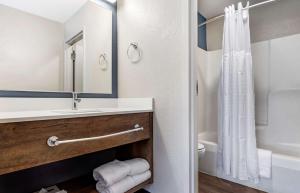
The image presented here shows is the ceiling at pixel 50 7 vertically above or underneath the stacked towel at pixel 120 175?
above

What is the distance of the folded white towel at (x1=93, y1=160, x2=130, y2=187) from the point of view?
1083 mm

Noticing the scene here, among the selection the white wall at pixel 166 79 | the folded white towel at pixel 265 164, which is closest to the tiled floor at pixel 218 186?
the folded white towel at pixel 265 164

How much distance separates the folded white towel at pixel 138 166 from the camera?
1.22m

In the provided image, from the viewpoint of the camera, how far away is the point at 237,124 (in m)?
1.71

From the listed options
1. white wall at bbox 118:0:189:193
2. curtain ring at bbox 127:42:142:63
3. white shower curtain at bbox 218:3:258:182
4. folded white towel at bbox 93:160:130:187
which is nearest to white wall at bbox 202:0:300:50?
white shower curtain at bbox 218:3:258:182

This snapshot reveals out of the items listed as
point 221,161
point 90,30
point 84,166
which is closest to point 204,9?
point 90,30

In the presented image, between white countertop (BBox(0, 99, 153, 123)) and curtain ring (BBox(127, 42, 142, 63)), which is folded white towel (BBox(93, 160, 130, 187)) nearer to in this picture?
white countertop (BBox(0, 99, 153, 123))

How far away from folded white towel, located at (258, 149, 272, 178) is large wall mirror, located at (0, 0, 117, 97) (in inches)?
60.0

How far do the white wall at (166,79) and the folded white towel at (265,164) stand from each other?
86cm

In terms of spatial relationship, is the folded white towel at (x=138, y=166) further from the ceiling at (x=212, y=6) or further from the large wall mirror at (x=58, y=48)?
the ceiling at (x=212, y=6)

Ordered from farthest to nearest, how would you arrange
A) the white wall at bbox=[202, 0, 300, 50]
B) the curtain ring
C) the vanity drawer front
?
the white wall at bbox=[202, 0, 300, 50] → the curtain ring → the vanity drawer front

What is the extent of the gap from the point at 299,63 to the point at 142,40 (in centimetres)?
177

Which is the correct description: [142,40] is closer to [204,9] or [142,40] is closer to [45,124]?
[45,124]

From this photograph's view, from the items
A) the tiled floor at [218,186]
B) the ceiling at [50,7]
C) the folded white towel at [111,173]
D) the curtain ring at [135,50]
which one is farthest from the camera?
the tiled floor at [218,186]
